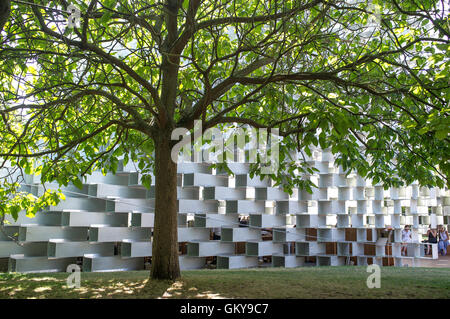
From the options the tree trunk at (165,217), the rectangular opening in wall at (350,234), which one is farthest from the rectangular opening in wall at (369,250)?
the tree trunk at (165,217)

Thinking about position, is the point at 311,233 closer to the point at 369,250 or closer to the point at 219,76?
the point at 369,250

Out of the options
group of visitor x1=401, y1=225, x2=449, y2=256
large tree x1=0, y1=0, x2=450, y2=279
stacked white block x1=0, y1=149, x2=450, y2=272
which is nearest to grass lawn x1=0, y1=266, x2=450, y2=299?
large tree x1=0, y1=0, x2=450, y2=279

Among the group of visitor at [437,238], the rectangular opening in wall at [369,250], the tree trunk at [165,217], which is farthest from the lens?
the group of visitor at [437,238]

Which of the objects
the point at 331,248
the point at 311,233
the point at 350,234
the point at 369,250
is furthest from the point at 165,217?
the point at 369,250

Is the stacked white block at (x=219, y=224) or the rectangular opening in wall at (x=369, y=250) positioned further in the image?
the rectangular opening in wall at (x=369, y=250)

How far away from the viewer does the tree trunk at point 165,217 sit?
10.5ft

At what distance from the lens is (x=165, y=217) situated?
3217 millimetres

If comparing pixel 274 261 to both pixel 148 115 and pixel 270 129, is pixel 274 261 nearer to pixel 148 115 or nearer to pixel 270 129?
pixel 148 115

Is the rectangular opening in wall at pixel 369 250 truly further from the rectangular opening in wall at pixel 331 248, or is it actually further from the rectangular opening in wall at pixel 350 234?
the rectangular opening in wall at pixel 331 248

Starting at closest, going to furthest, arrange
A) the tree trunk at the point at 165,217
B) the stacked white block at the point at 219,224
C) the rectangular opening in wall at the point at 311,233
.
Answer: the tree trunk at the point at 165,217 < the stacked white block at the point at 219,224 < the rectangular opening in wall at the point at 311,233

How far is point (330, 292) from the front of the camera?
2.70 meters

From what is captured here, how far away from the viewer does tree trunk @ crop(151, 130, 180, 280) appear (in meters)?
3.19
